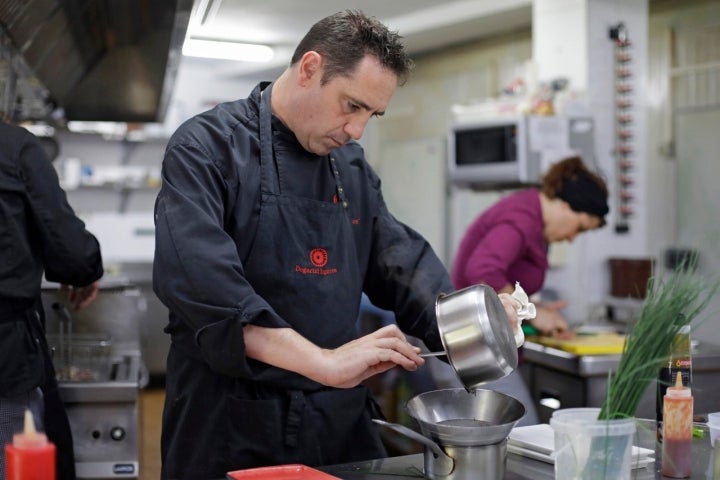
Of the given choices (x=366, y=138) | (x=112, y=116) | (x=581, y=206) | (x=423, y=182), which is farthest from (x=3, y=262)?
(x=366, y=138)

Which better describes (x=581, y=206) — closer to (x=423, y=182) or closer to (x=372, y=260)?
(x=372, y=260)

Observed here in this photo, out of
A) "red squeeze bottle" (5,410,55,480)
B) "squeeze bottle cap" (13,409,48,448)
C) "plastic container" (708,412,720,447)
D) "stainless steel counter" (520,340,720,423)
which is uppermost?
"squeeze bottle cap" (13,409,48,448)

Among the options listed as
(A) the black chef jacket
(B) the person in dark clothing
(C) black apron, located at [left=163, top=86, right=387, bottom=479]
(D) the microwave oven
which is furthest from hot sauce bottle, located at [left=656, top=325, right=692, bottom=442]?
(D) the microwave oven

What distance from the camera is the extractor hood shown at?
2504mm

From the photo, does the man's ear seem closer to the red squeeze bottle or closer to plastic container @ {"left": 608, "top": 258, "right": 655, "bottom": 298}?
the red squeeze bottle

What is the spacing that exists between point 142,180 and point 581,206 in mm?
4882

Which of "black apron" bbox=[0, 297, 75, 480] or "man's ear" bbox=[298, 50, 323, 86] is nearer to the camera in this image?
"man's ear" bbox=[298, 50, 323, 86]

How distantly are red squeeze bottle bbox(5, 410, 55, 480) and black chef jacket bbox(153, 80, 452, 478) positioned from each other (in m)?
0.54

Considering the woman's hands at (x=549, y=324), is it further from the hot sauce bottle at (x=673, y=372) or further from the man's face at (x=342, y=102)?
the man's face at (x=342, y=102)

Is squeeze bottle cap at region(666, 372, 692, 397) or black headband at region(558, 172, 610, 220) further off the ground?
black headband at region(558, 172, 610, 220)

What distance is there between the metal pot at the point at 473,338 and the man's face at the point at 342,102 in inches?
18.2

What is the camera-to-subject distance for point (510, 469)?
59.9 inches

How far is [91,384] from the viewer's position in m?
2.43

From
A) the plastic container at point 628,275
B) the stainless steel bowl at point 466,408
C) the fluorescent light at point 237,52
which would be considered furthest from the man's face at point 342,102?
the fluorescent light at point 237,52
